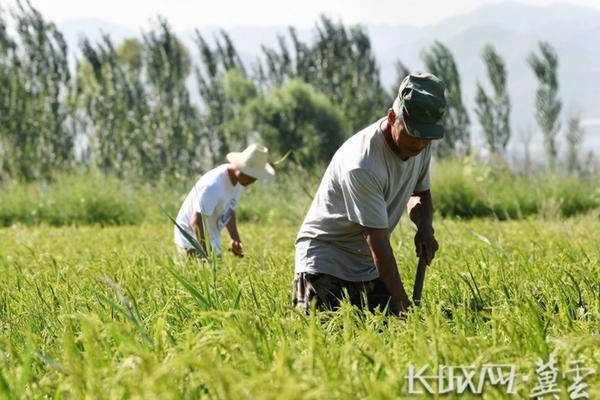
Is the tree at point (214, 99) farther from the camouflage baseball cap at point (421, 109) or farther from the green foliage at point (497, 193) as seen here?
the camouflage baseball cap at point (421, 109)

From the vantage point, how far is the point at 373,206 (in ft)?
10.9

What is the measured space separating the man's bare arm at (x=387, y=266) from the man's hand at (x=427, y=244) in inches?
20.2

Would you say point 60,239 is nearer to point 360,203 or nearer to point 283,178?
point 360,203

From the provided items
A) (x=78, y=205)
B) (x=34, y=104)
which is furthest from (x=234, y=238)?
(x=34, y=104)

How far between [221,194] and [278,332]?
292 cm

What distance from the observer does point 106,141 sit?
2028cm

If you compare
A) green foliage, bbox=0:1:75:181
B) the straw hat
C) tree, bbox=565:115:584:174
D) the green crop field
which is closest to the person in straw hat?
the straw hat

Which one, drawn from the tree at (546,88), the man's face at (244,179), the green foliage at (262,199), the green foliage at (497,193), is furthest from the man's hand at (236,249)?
the tree at (546,88)

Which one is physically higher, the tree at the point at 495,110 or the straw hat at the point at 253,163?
the straw hat at the point at 253,163

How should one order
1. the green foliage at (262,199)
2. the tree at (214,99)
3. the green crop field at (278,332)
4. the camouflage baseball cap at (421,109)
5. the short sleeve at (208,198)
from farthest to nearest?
the tree at (214,99) → the green foliage at (262,199) → the short sleeve at (208,198) → the camouflage baseball cap at (421,109) → the green crop field at (278,332)

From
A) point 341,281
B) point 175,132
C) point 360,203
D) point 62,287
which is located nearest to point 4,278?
point 62,287

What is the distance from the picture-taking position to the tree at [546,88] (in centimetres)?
2658

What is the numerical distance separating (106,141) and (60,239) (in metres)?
12.2

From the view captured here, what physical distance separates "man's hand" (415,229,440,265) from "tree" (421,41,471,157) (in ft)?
75.6
